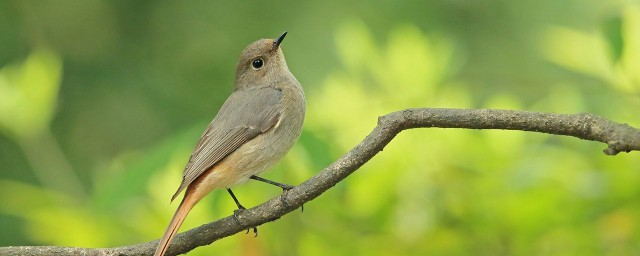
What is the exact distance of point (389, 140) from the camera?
108 inches

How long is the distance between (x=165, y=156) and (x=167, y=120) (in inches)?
136

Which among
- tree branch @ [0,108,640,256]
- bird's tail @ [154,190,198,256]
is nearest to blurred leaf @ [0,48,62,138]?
bird's tail @ [154,190,198,256]

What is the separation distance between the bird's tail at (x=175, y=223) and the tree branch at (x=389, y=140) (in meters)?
0.03

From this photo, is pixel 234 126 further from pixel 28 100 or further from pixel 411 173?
pixel 28 100

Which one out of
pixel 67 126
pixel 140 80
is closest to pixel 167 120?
pixel 140 80

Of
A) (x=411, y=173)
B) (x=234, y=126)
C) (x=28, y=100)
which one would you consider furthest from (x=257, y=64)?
(x=411, y=173)

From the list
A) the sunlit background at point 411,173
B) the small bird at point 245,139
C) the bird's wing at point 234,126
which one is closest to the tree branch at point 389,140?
the small bird at point 245,139

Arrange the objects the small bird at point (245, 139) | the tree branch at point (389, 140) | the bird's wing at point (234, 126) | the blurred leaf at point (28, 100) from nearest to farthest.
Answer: the tree branch at point (389, 140) < the small bird at point (245, 139) < the bird's wing at point (234, 126) < the blurred leaf at point (28, 100)

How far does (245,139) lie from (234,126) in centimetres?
10

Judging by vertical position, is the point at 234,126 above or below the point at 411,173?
above

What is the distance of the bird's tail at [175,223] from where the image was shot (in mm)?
3008

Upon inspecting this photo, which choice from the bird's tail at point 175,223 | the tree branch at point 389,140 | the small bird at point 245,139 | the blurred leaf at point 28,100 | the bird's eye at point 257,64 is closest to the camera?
the tree branch at point 389,140

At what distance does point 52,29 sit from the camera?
804 cm

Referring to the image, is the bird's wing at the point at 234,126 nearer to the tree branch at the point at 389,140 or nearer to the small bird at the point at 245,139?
the small bird at the point at 245,139
